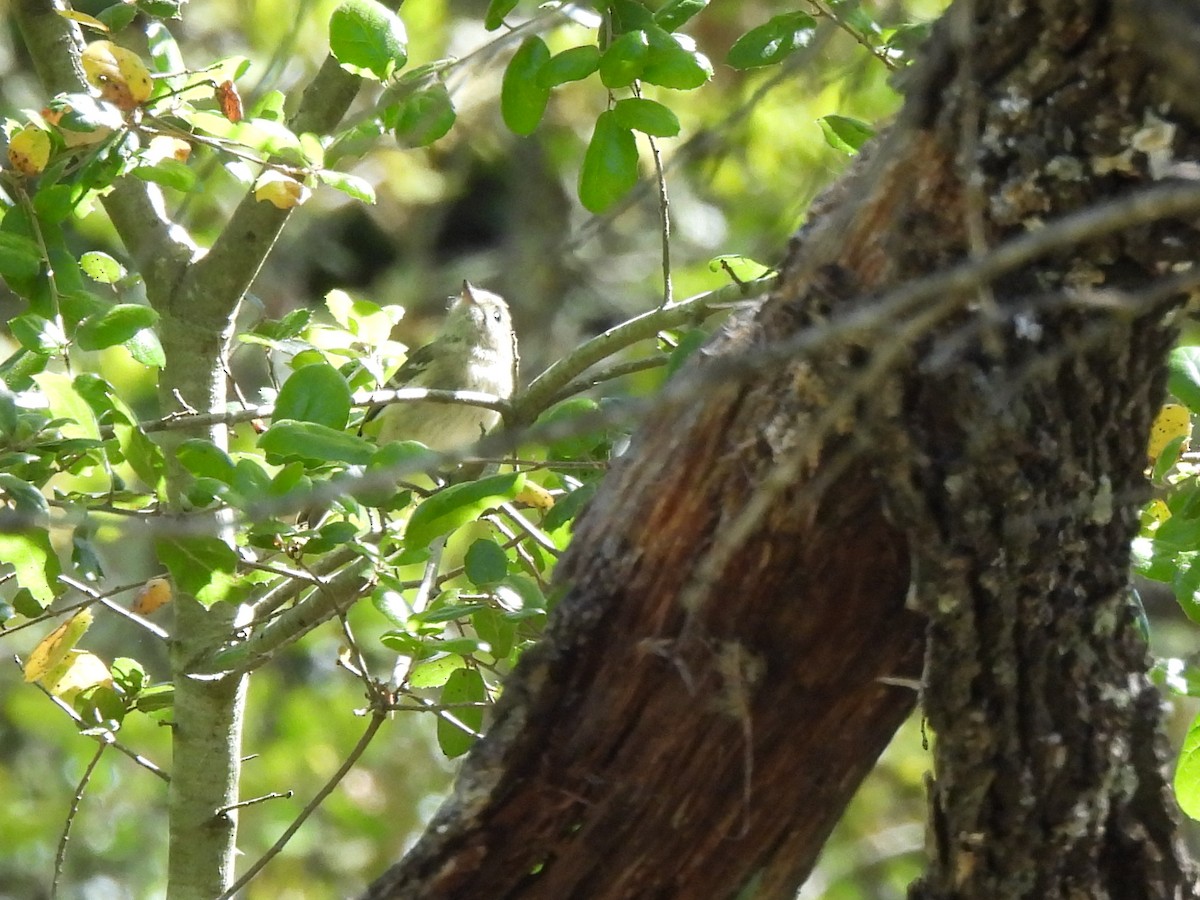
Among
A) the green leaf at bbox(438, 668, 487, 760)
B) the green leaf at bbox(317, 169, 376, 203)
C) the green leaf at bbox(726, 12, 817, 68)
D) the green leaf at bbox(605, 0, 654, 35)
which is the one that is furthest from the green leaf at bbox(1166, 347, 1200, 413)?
the green leaf at bbox(317, 169, 376, 203)

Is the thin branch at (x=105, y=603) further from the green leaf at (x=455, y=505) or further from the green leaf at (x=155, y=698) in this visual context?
the green leaf at (x=455, y=505)

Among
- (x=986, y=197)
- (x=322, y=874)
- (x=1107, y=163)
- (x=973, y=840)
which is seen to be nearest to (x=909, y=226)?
(x=986, y=197)

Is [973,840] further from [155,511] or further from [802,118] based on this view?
[802,118]

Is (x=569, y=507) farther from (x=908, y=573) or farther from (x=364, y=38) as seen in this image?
(x=364, y=38)

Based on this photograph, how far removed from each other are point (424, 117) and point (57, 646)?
1.28 metres

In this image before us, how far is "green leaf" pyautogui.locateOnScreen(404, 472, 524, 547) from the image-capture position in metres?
2.17

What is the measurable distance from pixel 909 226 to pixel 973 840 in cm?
73

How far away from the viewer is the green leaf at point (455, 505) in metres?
2.17

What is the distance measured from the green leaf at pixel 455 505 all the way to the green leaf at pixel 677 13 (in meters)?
0.91

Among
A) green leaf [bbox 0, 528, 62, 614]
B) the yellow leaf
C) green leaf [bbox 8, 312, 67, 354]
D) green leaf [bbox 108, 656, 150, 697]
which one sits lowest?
green leaf [bbox 0, 528, 62, 614]

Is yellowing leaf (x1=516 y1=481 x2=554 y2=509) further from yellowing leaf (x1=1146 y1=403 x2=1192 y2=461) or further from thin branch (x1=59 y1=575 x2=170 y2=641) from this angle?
yellowing leaf (x1=1146 y1=403 x2=1192 y2=461)

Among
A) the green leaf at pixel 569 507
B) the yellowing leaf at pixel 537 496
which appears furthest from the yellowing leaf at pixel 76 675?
the green leaf at pixel 569 507

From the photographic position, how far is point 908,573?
174 cm

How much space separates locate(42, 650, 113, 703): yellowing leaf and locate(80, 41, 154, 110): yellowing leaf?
→ 3.59 feet
